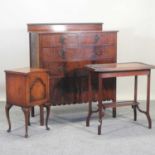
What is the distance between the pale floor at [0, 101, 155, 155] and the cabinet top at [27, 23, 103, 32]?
1.09 m

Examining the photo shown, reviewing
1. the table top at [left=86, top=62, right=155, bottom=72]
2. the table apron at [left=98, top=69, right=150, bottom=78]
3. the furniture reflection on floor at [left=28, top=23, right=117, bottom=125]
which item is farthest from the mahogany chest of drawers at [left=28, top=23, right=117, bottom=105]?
the table apron at [left=98, top=69, right=150, bottom=78]

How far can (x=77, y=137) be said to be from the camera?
3.71 metres

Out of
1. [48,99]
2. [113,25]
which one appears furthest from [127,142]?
[113,25]

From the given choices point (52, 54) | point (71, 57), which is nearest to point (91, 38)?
point (71, 57)

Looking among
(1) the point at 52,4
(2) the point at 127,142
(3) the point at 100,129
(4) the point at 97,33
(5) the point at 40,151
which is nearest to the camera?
(5) the point at 40,151

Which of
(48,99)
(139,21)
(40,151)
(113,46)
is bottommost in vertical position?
(40,151)

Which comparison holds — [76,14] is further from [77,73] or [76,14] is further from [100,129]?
[100,129]

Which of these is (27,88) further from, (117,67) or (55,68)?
(117,67)

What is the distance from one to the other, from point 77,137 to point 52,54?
101 cm

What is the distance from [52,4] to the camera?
5.12m

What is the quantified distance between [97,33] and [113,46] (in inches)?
10.3

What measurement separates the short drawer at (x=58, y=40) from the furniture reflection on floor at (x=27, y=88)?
400 mm

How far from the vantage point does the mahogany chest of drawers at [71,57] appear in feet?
13.4

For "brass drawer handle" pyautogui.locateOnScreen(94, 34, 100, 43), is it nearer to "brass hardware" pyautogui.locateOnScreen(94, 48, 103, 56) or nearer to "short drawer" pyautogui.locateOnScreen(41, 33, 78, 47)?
"brass hardware" pyautogui.locateOnScreen(94, 48, 103, 56)
